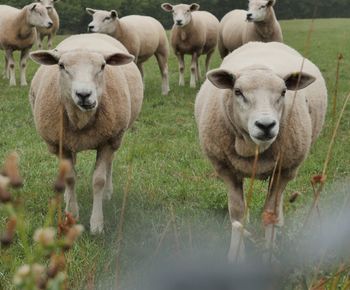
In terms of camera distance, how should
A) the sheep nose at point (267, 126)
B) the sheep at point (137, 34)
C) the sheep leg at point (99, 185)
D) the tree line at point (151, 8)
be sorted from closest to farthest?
the sheep nose at point (267, 126) < the sheep leg at point (99, 185) < the sheep at point (137, 34) < the tree line at point (151, 8)

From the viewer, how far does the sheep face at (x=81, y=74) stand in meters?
4.34

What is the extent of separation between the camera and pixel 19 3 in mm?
49156

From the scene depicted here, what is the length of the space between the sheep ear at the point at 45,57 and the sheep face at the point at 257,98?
148cm

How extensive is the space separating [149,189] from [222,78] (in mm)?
1915

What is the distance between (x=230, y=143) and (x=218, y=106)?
1.00 feet

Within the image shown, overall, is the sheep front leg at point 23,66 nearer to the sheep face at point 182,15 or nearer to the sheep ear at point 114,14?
the sheep ear at point 114,14

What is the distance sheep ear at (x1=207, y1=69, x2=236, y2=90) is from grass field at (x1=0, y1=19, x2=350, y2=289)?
716 mm

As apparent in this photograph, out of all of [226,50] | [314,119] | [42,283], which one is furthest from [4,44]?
[42,283]

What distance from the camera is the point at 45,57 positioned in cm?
476

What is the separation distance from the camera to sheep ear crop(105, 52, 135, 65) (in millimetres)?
4879

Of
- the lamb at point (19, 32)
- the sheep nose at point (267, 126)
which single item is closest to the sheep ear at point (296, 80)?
the sheep nose at point (267, 126)

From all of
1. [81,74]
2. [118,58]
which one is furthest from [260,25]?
[81,74]

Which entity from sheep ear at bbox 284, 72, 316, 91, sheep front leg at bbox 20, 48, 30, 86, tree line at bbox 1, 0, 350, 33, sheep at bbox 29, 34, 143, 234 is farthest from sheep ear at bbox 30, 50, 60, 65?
tree line at bbox 1, 0, 350, 33

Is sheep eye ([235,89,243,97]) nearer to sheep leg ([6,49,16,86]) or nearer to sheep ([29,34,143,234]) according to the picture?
sheep ([29,34,143,234])
